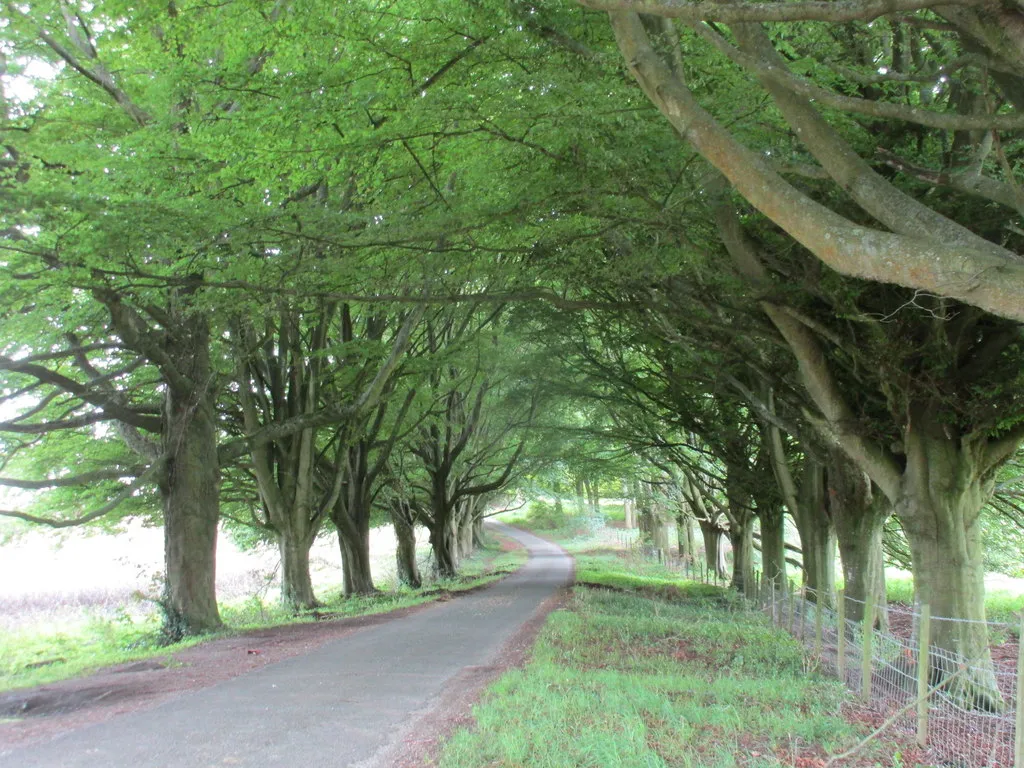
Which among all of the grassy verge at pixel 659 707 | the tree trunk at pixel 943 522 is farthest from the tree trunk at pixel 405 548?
the tree trunk at pixel 943 522

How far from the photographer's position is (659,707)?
257 inches

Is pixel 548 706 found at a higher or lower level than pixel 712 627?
higher

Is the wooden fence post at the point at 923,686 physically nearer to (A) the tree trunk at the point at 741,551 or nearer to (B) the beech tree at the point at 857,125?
(B) the beech tree at the point at 857,125

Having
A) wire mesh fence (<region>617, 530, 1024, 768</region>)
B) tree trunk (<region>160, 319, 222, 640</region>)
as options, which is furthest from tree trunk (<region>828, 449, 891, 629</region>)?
tree trunk (<region>160, 319, 222, 640</region>)

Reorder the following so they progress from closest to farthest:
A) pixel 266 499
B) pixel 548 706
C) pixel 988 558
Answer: pixel 548 706 < pixel 266 499 < pixel 988 558

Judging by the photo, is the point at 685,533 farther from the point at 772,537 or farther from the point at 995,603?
the point at 772,537

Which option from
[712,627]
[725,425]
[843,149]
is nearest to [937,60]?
[843,149]

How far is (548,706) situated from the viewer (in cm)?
648

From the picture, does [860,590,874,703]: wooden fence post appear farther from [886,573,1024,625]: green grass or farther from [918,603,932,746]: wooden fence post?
[886,573,1024,625]: green grass

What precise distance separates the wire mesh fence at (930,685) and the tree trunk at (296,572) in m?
10.8

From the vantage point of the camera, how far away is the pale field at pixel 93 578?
18.7m

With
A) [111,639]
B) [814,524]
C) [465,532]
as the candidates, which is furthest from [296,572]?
[465,532]

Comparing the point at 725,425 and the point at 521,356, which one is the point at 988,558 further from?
the point at 521,356

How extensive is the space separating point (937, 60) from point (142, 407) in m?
12.9
